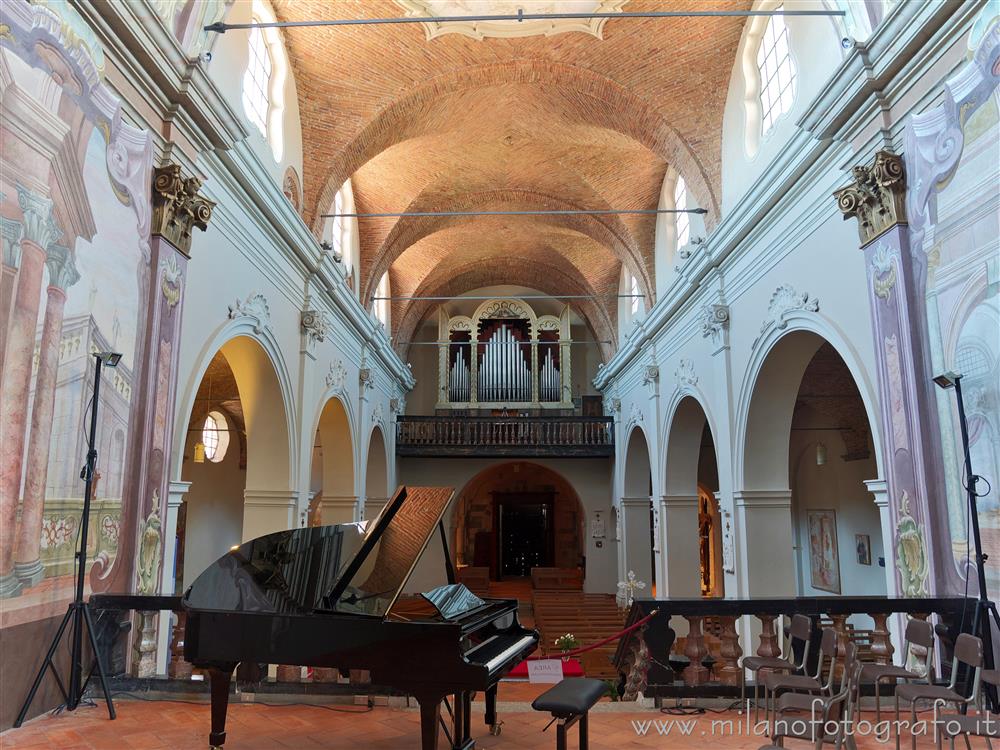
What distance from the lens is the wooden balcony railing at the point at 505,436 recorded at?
1973 cm

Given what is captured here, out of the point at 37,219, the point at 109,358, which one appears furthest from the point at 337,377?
the point at 37,219

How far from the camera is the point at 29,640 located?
179 inches

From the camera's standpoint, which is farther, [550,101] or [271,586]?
[550,101]

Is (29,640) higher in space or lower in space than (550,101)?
lower

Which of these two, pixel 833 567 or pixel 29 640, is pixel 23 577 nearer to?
pixel 29 640

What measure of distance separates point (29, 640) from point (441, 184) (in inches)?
451

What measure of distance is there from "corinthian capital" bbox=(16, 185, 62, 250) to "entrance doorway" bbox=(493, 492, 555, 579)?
20.3 m

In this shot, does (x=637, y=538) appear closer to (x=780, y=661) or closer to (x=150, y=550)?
(x=780, y=661)

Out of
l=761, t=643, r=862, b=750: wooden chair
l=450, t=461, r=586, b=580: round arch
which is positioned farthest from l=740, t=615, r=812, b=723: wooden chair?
l=450, t=461, r=586, b=580: round arch

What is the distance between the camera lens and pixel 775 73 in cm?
875

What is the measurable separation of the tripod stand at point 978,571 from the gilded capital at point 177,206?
5823mm

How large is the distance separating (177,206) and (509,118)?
7.32 metres

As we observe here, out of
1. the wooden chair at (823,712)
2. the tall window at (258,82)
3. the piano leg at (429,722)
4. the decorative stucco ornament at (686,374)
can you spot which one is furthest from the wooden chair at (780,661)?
the tall window at (258,82)

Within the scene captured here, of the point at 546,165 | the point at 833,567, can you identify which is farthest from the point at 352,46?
the point at 833,567
